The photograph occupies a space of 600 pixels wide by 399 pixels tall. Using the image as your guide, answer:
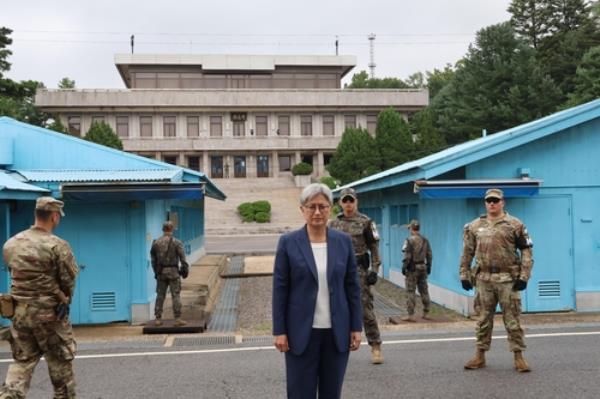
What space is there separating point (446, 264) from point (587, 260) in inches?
103

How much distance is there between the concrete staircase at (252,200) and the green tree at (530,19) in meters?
25.5

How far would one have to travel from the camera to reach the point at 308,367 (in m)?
4.26

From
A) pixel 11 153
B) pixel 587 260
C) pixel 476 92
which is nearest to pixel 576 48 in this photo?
pixel 476 92

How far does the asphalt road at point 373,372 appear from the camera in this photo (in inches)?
247

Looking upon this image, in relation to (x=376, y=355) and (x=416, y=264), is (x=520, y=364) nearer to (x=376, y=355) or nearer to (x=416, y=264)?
(x=376, y=355)

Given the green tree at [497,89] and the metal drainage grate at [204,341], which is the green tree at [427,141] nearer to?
the green tree at [497,89]

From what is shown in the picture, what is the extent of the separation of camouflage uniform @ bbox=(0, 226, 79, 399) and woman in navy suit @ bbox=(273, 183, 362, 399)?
2.11m

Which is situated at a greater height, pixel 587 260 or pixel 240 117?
pixel 240 117

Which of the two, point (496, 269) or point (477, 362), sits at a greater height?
point (496, 269)

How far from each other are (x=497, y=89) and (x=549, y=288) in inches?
1545

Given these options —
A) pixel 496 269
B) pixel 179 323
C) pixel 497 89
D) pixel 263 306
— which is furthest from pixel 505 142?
pixel 497 89

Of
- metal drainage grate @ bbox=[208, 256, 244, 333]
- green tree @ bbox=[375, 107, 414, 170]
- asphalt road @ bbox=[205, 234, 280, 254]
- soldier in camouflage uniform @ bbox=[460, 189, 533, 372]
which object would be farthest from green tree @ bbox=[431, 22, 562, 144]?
soldier in camouflage uniform @ bbox=[460, 189, 533, 372]

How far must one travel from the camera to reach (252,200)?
168 feet

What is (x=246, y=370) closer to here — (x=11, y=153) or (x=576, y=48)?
(x=11, y=153)
